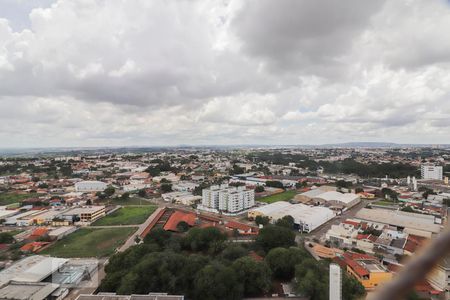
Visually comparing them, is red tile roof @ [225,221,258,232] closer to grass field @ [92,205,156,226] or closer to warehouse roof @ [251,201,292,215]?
warehouse roof @ [251,201,292,215]

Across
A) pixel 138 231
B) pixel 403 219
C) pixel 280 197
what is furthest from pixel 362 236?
pixel 138 231

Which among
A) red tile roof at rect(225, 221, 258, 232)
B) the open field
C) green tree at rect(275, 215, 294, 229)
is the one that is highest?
green tree at rect(275, 215, 294, 229)

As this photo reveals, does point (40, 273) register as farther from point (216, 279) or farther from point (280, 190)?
point (280, 190)

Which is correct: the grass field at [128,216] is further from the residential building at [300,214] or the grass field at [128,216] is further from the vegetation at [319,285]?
the vegetation at [319,285]

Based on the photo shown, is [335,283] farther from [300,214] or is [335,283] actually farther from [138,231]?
[138,231]

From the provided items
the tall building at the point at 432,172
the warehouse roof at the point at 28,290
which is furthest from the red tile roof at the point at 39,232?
the tall building at the point at 432,172

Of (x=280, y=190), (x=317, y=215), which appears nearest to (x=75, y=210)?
(x=317, y=215)

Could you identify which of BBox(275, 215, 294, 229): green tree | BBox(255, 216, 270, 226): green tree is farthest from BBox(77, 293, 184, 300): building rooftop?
BBox(255, 216, 270, 226): green tree
